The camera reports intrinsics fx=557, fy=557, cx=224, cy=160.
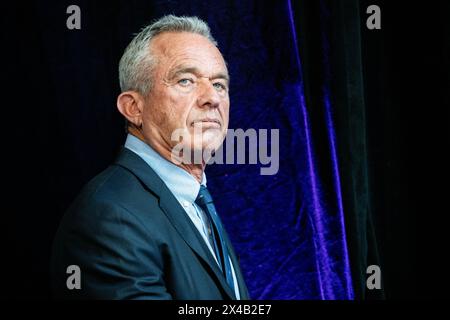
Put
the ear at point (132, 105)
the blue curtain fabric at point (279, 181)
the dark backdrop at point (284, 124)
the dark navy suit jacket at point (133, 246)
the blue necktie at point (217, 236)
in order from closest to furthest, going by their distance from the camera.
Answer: the dark navy suit jacket at point (133, 246) → the blue necktie at point (217, 236) → the ear at point (132, 105) → the dark backdrop at point (284, 124) → the blue curtain fabric at point (279, 181)

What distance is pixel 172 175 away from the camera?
1.25 metres

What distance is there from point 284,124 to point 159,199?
70 centimetres

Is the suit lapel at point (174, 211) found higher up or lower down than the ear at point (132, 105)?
lower down

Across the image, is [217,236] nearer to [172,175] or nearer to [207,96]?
[172,175]

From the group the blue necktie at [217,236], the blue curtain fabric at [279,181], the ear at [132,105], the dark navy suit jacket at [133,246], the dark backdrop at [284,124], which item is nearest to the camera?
the dark navy suit jacket at [133,246]

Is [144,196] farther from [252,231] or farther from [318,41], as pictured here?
[318,41]

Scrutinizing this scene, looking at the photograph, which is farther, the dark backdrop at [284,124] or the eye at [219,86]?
the dark backdrop at [284,124]

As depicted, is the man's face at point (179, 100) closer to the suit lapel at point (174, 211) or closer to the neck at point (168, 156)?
the neck at point (168, 156)

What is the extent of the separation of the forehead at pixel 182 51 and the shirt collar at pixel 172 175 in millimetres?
201

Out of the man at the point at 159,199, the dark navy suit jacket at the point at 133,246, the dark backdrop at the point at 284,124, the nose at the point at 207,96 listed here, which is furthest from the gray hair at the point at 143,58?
the dark backdrop at the point at 284,124

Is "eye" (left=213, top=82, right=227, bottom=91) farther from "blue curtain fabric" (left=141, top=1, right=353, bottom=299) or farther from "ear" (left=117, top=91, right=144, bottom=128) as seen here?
"blue curtain fabric" (left=141, top=1, right=353, bottom=299)

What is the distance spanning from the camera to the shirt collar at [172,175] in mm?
1245

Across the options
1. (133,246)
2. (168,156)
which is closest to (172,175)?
(168,156)

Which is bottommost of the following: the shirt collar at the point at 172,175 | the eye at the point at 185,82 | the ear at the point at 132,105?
the shirt collar at the point at 172,175
